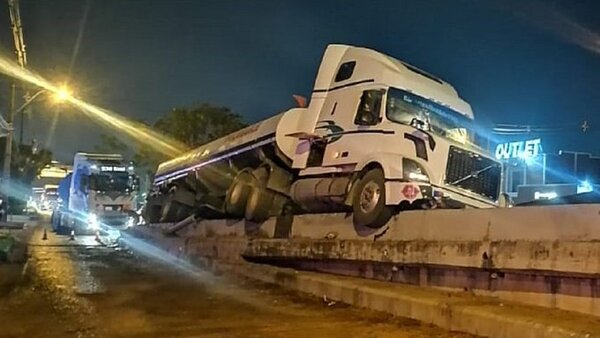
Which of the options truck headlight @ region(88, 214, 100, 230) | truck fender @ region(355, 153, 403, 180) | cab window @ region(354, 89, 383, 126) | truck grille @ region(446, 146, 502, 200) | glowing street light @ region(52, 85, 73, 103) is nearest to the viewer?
truck fender @ region(355, 153, 403, 180)

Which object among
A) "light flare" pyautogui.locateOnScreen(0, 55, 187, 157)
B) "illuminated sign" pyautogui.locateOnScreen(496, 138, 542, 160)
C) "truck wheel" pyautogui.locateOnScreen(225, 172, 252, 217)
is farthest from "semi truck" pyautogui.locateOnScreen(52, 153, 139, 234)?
"illuminated sign" pyautogui.locateOnScreen(496, 138, 542, 160)

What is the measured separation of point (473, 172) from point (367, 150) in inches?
74.3

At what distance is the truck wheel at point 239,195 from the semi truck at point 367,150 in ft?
0.09

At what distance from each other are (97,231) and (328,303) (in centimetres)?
2350

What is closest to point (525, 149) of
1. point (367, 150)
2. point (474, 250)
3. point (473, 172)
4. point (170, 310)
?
point (473, 172)

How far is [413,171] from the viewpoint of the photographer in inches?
460

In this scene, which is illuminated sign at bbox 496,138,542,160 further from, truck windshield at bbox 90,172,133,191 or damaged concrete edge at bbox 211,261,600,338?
damaged concrete edge at bbox 211,261,600,338

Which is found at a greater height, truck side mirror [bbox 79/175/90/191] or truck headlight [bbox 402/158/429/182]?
truck side mirror [bbox 79/175/90/191]

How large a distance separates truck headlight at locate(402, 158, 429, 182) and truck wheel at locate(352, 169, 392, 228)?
0.38 m

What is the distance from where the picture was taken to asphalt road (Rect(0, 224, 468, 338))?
8258 mm

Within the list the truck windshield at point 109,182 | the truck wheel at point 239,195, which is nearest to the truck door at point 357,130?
the truck wheel at point 239,195

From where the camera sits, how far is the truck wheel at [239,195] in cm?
1652

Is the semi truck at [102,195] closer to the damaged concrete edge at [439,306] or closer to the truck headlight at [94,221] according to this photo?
the truck headlight at [94,221]

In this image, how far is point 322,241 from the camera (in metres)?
12.2
